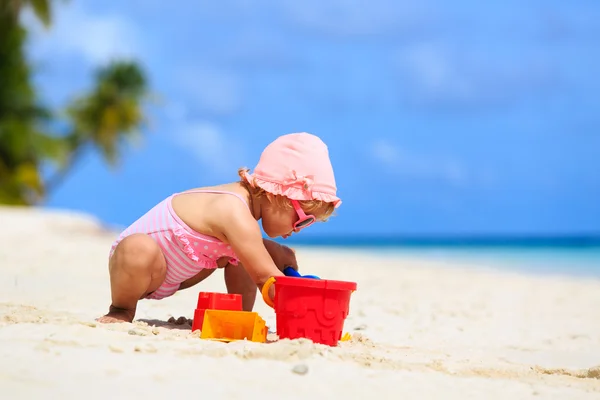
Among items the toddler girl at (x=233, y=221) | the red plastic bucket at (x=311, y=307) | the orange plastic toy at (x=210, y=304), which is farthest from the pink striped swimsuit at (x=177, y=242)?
the red plastic bucket at (x=311, y=307)

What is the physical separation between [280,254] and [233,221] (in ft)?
1.59

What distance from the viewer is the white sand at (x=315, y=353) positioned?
2.24 metres

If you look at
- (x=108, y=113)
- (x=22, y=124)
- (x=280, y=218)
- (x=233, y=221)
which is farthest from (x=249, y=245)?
(x=108, y=113)

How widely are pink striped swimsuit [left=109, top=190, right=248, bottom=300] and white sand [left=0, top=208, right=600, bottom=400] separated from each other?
0.98ft

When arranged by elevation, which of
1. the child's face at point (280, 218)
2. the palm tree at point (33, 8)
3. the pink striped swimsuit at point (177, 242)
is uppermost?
the palm tree at point (33, 8)

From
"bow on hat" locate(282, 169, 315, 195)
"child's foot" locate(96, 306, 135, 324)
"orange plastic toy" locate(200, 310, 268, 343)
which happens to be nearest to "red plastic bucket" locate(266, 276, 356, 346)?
"orange plastic toy" locate(200, 310, 268, 343)

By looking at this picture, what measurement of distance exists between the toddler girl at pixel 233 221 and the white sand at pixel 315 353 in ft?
0.93

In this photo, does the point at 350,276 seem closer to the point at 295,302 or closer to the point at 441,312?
the point at 441,312

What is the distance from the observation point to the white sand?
2.24m

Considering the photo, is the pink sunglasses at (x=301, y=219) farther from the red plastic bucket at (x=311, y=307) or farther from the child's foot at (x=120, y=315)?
the child's foot at (x=120, y=315)

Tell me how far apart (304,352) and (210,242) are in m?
1.03

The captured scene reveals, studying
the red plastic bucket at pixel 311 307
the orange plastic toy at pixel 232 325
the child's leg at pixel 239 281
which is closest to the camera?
the red plastic bucket at pixel 311 307

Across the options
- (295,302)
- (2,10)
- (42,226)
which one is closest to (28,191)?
(2,10)

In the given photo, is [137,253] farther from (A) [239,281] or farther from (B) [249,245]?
(A) [239,281]
